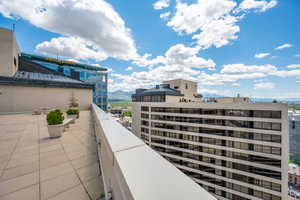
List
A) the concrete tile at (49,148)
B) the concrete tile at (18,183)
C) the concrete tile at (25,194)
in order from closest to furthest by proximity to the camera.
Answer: the concrete tile at (25,194) < the concrete tile at (18,183) < the concrete tile at (49,148)

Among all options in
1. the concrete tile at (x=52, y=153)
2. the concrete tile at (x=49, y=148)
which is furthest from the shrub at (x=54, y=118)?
the concrete tile at (x=52, y=153)

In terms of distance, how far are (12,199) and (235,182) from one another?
19268mm

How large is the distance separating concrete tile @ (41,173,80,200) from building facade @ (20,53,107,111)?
31.0m

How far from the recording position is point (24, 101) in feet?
29.7

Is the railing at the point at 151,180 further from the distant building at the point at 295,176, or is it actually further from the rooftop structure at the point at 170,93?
the distant building at the point at 295,176

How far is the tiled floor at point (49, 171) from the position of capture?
5.11ft

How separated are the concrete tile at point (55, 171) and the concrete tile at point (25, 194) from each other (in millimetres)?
202

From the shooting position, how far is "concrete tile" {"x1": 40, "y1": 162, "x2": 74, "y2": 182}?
188 cm

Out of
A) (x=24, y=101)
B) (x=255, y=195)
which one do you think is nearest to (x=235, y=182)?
(x=255, y=195)

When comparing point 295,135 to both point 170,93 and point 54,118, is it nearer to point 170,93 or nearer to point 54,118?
point 170,93

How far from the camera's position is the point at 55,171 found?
2.02 m

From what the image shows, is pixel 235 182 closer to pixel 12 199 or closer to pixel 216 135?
pixel 216 135

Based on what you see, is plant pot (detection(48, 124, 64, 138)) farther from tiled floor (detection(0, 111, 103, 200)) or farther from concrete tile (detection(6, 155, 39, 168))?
concrete tile (detection(6, 155, 39, 168))

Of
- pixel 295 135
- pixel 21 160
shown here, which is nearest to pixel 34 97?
pixel 21 160
